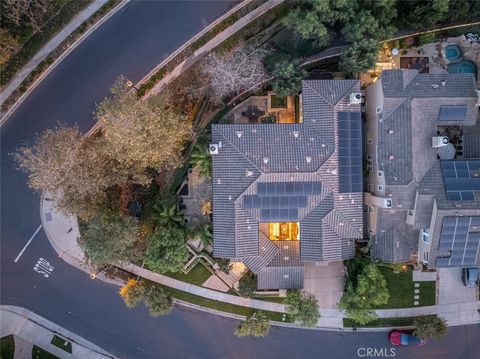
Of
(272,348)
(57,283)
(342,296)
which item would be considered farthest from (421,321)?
(57,283)

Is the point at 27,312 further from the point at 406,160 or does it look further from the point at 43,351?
the point at 406,160

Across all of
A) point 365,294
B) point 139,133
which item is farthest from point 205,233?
point 365,294

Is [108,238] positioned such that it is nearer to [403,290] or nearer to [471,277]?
[403,290]

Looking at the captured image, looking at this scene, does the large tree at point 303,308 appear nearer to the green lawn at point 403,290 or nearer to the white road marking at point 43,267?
the green lawn at point 403,290

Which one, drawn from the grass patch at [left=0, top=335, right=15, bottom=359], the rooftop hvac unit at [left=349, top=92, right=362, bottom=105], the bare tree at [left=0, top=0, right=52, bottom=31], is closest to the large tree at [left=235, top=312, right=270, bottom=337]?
the rooftop hvac unit at [left=349, top=92, right=362, bottom=105]

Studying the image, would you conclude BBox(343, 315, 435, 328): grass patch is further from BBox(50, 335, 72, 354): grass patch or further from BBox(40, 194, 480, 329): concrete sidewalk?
BBox(50, 335, 72, 354): grass patch

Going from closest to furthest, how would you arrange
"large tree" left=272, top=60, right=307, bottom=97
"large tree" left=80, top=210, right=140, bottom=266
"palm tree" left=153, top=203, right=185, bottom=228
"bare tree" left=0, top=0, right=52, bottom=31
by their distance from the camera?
"large tree" left=80, top=210, right=140, bottom=266, "bare tree" left=0, top=0, right=52, bottom=31, "large tree" left=272, top=60, right=307, bottom=97, "palm tree" left=153, top=203, right=185, bottom=228
